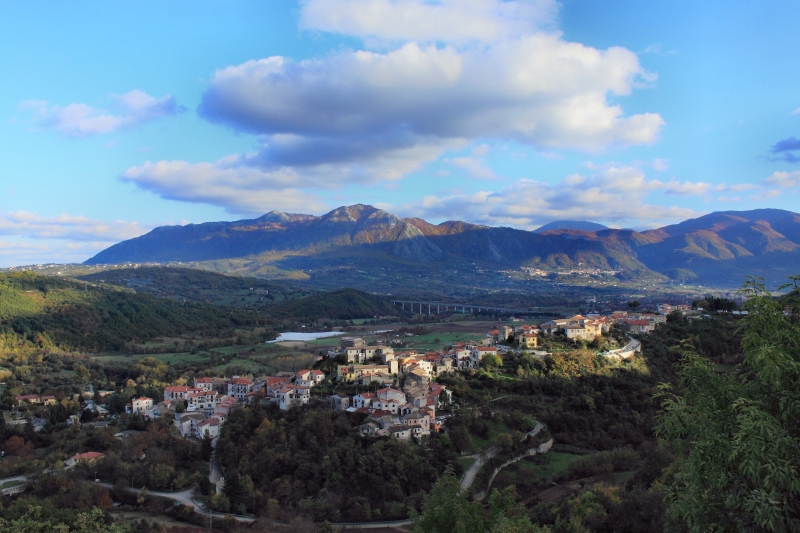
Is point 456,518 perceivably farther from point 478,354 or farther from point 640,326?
point 640,326

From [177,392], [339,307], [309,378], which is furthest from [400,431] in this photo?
[339,307]

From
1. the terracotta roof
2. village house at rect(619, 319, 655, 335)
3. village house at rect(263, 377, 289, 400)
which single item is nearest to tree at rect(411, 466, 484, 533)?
village house at rect(263, 377, 289, 400)

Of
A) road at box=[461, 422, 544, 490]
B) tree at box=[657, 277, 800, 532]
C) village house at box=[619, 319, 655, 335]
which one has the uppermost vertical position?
tree at box=[657, 277, 800, 532]

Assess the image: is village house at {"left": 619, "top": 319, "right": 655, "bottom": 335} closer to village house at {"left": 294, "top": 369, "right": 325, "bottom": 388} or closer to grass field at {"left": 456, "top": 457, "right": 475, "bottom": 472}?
grass field at {"left": 456, "top": 457, "right": 475, "bottom": 472}

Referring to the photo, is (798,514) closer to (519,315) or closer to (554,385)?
(554,385)

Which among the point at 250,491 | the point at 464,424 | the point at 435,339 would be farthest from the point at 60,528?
the point at 435,339
